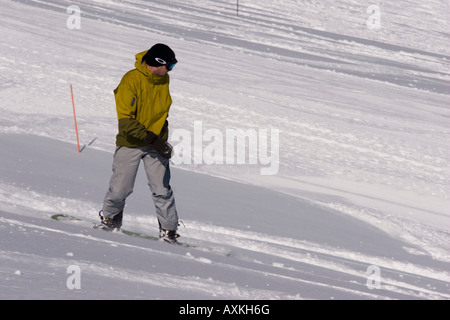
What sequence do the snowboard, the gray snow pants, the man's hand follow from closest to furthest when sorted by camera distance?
the man's hand
the gray snow pants
the snowboard

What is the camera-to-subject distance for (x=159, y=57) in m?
4.78

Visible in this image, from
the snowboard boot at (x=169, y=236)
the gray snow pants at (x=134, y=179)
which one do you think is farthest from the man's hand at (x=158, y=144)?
the snowboard boot at (x=169, y=236)

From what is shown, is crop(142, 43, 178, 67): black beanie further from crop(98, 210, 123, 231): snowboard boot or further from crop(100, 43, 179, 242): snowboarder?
crop(98, 210, 123, 231): snowboard boot

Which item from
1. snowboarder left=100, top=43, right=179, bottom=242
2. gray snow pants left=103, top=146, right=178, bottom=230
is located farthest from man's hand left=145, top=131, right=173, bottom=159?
gray snow pants left=103, top=146, right=178, bottom=230

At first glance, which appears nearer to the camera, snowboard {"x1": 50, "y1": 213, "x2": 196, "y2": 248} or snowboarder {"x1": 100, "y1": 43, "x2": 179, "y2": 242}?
snowboarder {"x1": 100, "y1": 43, "x2": 179, "y2": 242}

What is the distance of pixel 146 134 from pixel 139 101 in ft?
0.79

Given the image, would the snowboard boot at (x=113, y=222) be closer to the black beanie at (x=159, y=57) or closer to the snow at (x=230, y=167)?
the snow at (x=230, y=167)

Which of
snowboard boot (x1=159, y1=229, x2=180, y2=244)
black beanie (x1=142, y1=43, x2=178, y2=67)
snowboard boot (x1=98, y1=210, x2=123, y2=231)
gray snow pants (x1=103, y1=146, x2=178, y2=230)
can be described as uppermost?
black beanie (x1=142, y1=43, x2=178, y2=67)

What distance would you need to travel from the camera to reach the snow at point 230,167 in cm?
432

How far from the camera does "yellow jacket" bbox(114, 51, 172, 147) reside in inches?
192

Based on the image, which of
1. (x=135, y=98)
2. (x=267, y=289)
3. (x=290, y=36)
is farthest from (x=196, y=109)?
(x=290, y=36)

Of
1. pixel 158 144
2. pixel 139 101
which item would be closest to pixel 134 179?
pixel 158 144

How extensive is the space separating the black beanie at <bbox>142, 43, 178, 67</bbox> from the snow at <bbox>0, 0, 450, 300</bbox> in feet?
4.17

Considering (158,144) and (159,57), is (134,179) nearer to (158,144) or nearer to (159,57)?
(158,144)
